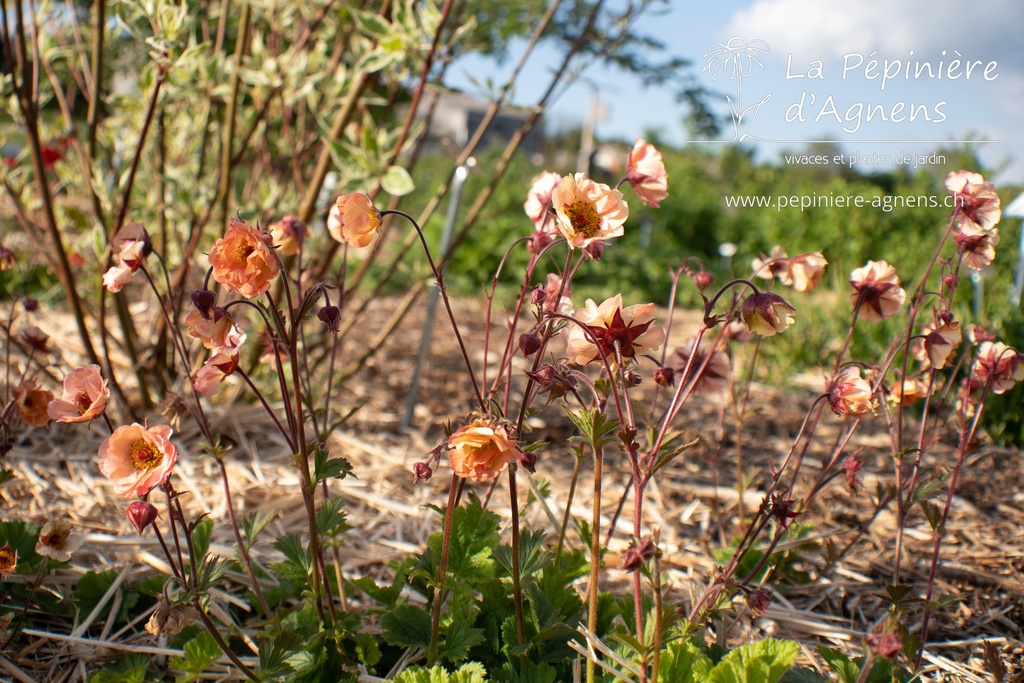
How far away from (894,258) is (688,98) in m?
6.09

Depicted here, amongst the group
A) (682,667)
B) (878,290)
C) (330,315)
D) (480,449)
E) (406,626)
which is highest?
(878,290)

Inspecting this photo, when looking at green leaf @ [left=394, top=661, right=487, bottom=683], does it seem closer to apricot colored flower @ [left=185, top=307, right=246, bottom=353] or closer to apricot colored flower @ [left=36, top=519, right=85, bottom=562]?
apricot colored flower @ [left=185, top=307, right=246, bottom=353]

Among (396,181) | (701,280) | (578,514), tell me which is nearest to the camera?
(701,280)

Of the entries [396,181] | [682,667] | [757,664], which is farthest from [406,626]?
[396,181]

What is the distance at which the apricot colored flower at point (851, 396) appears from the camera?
4.00ft

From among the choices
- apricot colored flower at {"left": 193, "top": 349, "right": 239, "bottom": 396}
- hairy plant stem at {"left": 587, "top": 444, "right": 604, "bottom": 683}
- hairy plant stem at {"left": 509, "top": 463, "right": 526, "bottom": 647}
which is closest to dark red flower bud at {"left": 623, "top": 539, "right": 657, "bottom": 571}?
hairy plant stem at {"left": 587, "top": 444, "right": 604, "bottom": 683}

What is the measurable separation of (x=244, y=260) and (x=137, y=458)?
0.37m

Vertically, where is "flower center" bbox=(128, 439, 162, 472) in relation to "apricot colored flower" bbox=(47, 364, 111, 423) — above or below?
below

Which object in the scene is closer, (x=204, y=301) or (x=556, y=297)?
(x=204, y=301)

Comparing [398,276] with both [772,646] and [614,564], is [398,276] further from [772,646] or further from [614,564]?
[772,646]

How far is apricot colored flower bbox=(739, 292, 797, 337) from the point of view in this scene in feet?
3.63

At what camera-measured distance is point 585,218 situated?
1054 millimetres

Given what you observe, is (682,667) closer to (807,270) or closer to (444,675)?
(444,675)

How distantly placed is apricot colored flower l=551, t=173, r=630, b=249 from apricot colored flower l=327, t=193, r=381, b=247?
0.26 metres
